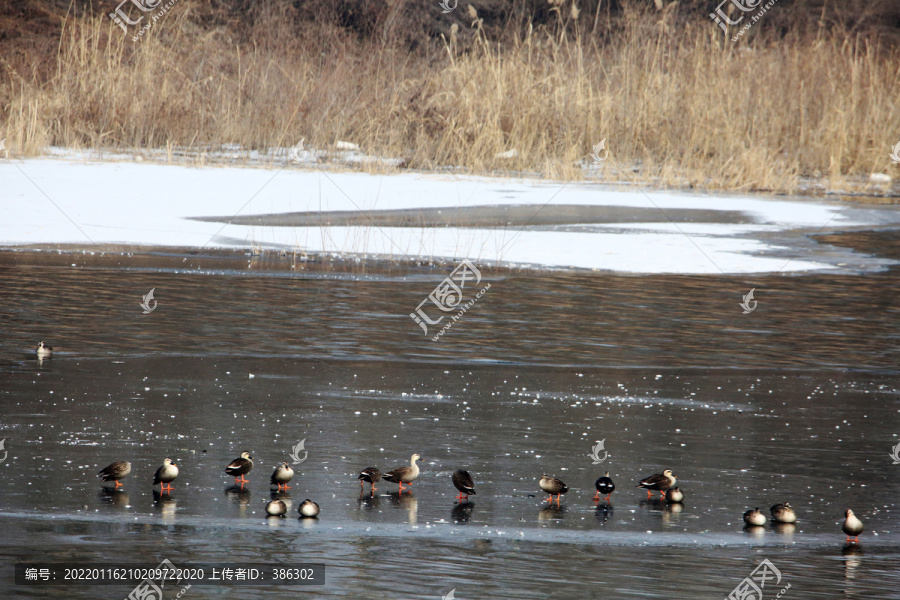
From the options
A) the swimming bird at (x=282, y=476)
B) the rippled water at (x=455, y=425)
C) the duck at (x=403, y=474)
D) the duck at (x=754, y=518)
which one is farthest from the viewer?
the duck at (x=403, y=474)

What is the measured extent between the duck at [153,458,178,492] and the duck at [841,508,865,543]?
2.68 m

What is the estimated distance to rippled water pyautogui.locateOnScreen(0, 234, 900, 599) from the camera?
14.3ft

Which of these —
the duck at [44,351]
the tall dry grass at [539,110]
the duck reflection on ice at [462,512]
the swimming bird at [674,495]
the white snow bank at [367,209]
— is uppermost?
the tall dry grass at [539,110]

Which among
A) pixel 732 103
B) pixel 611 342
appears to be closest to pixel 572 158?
pixel 732 103

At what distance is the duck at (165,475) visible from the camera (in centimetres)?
492

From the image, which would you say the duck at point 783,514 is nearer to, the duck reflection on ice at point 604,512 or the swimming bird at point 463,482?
the duck reflection on ice at point 604,512

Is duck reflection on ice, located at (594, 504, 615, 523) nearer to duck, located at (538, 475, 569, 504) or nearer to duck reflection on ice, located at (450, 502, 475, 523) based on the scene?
duck, located at (538, 475, 569, 504)

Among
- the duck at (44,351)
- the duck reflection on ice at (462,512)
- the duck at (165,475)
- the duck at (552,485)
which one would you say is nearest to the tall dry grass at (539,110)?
the duck at (44,351)

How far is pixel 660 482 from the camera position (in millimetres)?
5102

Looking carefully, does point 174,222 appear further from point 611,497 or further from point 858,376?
point 611,497

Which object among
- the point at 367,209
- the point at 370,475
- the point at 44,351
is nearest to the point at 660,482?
the point at 370,475

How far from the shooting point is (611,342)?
8922mm

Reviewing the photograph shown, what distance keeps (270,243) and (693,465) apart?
8.07 metres

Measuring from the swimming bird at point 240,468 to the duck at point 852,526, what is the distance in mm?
2413
